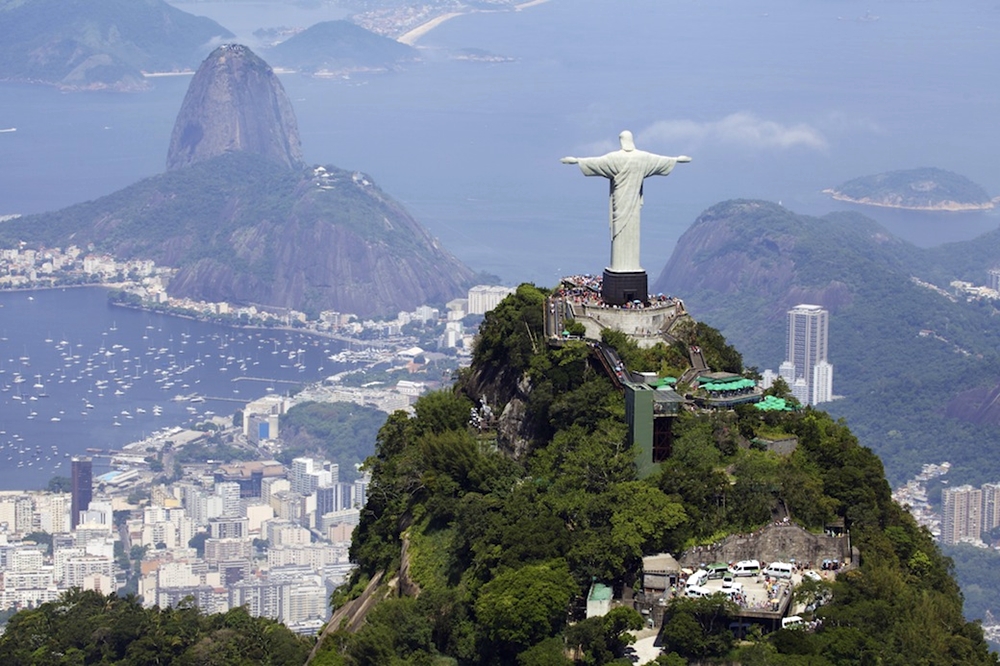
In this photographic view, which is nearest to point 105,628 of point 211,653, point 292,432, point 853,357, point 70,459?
point 211,653

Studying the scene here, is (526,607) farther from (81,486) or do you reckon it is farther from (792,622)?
(81,486)

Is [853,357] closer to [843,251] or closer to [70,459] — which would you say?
[843,251]

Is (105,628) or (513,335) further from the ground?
(513,335)

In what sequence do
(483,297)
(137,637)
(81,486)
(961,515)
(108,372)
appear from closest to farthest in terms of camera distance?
(137,637), (961,515), (81,486), (108,372), (483,297)

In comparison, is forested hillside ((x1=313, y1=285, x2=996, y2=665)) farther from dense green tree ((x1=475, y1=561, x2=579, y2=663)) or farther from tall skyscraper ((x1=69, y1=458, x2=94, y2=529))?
tall skyscraper ((x1=69, y1=458, x2=94, y2=529))

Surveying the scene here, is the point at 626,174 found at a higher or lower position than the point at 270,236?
higher

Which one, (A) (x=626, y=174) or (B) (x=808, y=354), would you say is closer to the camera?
(A) (x=626, y=174)

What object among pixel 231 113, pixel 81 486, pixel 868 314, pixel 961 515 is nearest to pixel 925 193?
pixel 868 314

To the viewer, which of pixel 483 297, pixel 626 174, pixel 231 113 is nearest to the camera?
pixel 626 174

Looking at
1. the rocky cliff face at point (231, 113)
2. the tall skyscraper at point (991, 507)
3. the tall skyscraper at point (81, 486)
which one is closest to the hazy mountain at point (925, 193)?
the rocky cliff face at point (231, 113)
